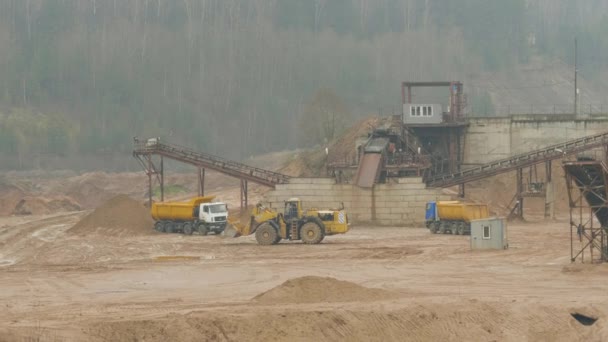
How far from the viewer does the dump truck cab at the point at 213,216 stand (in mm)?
64250

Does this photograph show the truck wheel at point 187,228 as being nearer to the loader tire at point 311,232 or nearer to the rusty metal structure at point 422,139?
the loader tire at point 311,232

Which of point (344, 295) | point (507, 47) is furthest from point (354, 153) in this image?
point (507, 47)

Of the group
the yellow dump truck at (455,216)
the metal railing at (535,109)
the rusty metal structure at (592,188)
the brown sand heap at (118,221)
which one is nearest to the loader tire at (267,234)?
the yellow dump truck at (455,216)

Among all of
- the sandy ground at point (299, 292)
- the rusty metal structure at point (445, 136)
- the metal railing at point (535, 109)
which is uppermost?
the metal railing at point (535, 109)

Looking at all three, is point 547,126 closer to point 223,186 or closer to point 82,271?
point 223,186

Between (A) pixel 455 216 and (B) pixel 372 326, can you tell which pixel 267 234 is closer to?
(A) pixel 455 216

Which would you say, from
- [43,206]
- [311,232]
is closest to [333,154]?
[43,206]

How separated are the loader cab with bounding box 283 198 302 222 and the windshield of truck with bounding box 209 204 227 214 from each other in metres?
12.0

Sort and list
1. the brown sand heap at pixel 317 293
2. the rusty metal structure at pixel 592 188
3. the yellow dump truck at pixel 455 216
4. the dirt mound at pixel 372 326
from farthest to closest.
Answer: the yellow dump truck at pixel 455 216, the rusty metal structure at pixel 592 188, the brown sand heap at pixel 317 293, the dirt mound at pixel 372 326

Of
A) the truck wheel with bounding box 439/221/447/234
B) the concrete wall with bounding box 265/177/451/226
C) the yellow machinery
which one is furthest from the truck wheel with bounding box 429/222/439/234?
the yellow machinery

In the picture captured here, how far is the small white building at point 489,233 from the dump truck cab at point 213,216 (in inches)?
754

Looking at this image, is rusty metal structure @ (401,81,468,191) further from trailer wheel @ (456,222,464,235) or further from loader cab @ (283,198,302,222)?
loader cab @ (283,198,302,222)

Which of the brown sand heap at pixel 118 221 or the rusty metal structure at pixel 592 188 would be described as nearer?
the rusty metal structure at pixel 592 188

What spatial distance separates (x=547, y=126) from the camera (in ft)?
298
